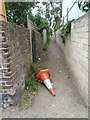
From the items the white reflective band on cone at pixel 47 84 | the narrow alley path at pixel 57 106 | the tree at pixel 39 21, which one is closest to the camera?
the narrow alley path at pixel 57 106

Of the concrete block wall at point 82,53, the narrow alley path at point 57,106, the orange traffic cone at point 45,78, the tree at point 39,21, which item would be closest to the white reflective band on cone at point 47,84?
the orange traffic cone at point 45,78

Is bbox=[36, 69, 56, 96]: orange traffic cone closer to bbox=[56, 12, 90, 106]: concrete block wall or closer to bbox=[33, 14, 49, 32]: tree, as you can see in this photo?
bbox=[56, 12, 90, 106]: concrete block wall

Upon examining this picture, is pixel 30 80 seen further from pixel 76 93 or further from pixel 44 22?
pixel 44 22

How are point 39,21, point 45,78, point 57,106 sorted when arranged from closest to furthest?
point 57,106 → point 45,78 → point 39,21

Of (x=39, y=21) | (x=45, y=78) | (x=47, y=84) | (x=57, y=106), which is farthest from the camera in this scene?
(x=39, y=21)

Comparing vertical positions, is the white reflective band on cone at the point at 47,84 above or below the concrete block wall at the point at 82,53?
below

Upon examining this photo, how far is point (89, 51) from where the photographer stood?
10.7 feet

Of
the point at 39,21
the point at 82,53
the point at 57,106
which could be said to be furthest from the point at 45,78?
the point at 39,21

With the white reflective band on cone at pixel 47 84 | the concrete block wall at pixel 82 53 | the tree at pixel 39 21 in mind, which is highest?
the tree at pixel 39 21

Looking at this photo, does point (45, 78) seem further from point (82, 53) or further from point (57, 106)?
point (82, 53)

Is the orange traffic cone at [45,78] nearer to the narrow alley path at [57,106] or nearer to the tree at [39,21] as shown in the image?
the narrow alley path at [57,106]

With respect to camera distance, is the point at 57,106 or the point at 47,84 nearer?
the point at 57,106

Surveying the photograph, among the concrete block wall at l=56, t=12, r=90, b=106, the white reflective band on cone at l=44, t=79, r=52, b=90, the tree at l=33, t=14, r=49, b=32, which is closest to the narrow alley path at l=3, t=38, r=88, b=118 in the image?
the white reflective band on cone at l=44, t=79, r=52, b=90

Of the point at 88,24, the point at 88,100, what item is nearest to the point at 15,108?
the point at 88,100
